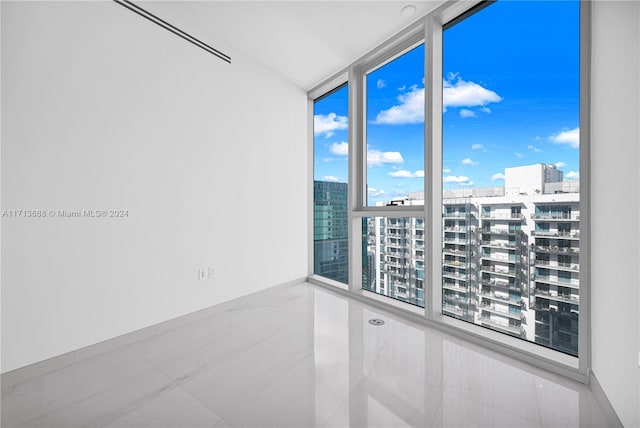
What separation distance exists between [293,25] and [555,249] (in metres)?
2.74

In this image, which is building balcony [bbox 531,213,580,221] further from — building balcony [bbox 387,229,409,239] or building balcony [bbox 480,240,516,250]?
building balcony [bbox 387,229,409,239]

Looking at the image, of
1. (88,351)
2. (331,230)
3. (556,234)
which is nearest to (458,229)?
(556,234)

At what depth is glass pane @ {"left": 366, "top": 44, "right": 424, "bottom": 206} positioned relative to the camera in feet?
8.07

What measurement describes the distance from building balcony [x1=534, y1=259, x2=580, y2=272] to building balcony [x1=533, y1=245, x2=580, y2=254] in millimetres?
72

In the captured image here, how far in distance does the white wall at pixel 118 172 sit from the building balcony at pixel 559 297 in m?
2.51

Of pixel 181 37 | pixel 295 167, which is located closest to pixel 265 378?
pixel 295 167

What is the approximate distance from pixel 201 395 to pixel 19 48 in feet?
7.59

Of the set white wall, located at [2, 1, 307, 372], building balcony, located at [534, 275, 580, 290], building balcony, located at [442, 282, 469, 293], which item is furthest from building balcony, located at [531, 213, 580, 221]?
white wall, located at [2, 1, 307, 372]

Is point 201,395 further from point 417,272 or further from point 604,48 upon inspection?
point 604,48

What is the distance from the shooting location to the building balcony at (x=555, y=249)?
1.58 metres

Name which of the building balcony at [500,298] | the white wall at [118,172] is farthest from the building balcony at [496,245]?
the white wall at [118,172]

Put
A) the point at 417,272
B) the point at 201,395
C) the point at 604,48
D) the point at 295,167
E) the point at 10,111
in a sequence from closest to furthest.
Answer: the point at 604,48, the point at 201,395, the point at 10,111, the point at 417,272, the point at 295,167

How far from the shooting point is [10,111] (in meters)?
1.51

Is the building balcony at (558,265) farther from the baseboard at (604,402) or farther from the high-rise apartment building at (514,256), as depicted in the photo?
the baseboard at (604,402)
